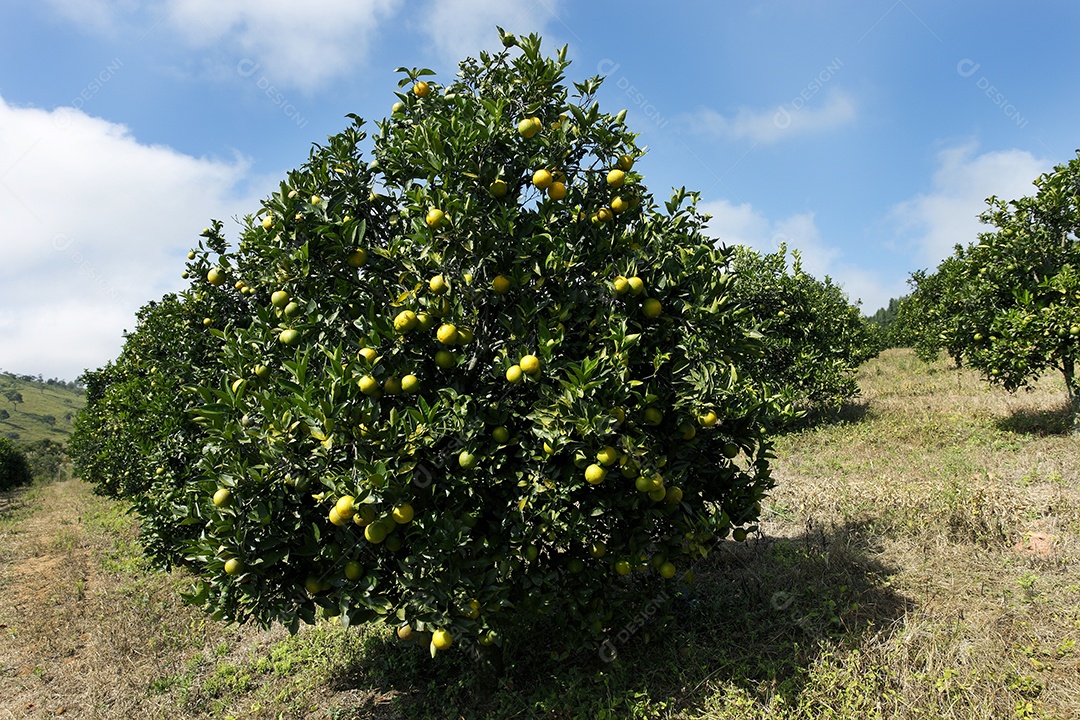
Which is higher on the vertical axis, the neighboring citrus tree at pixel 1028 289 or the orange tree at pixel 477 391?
the neighboring citrus tree at pixel 1028 289

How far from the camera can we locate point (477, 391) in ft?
11.4

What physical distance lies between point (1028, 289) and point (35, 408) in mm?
128604

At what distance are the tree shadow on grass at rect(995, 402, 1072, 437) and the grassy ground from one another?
118 centimetres

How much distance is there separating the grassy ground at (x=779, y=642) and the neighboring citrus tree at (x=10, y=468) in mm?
22223

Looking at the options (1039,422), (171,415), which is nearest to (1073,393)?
(1039,422)

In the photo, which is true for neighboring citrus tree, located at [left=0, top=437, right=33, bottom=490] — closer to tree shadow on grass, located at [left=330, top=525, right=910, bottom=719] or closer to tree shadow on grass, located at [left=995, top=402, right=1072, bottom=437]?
tree shadow on grass, located at [left=330, top=525, right=910, bottom=719]

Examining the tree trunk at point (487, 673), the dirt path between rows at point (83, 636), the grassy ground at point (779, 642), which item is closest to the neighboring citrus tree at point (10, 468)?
the dirt path between rows at point (83, 636)

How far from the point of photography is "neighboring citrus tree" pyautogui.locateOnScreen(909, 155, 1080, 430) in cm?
807

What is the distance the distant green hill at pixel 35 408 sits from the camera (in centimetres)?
7625

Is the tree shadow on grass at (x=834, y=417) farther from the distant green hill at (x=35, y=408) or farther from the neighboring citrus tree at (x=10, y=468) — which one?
the distant green hill at (x=35, y=408)

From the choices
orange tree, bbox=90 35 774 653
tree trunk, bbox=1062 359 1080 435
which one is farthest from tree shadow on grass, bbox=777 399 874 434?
orange tree, bbox=90 35 774 653

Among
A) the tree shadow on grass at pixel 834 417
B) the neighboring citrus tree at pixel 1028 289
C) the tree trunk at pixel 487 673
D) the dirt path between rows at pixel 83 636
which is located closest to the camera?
the tree trunk at pixel 487 673

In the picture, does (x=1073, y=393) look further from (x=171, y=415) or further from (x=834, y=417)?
(x=171, y=415)

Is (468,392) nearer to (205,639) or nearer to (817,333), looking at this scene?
(205,639)
